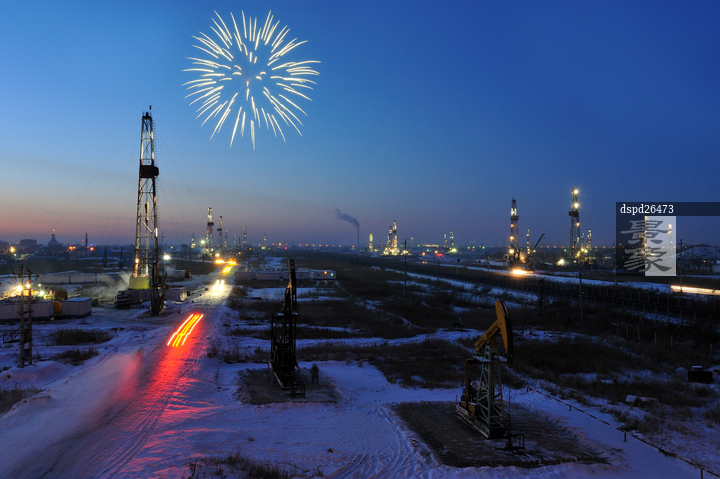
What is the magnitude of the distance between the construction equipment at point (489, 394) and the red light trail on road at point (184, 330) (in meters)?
19.1

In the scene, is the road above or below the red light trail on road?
above

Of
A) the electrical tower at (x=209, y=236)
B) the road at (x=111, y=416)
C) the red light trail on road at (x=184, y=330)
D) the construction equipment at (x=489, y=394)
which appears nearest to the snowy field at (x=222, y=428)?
the road at (x=111, y=416)

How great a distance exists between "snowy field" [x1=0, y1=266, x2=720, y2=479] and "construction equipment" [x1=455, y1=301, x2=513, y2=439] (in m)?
2.22

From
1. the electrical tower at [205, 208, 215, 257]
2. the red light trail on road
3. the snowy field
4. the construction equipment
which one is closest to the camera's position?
the snowy field

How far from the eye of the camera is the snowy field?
10.7m

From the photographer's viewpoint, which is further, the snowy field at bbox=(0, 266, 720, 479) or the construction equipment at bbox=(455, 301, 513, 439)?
the construction equipment at bbox=(455, 301, 513, 439)

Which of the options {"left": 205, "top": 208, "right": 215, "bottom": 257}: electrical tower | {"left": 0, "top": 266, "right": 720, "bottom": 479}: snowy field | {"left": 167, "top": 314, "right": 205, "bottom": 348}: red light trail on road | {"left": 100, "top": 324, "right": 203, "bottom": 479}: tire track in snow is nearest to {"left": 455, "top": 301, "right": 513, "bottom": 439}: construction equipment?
{"left": 0, "top": 266, "right": 720, "bottom": 479}: snowy field

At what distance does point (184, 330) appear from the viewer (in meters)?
30.7

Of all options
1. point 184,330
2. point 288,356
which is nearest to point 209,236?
point 184,330

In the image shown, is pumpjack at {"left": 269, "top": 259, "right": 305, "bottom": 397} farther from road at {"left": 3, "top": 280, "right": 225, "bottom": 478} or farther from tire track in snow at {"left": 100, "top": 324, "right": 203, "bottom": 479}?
tire track in snow at {"left": 100, "top": 324, "right": 203, "bottom": 479}

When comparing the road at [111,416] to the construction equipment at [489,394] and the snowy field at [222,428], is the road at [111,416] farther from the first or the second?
the construction equipment at [489,394]

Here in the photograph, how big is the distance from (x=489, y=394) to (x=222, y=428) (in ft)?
28.2

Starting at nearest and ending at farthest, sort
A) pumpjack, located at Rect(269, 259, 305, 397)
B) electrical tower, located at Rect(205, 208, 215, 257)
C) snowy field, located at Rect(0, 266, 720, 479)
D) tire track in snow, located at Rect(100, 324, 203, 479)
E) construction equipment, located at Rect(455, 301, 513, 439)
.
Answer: tire track in snow, located at Rect(100, 324, 203, 479) → snowy field, located at Rect(0, 266, 720, 479) → construction equipment, located at Rect(455, 301, 513, 439) → pumpjack, located at Rect(269, 259, 305, 397) → electrical tower, located at Rect(205, 208, 215, 257)

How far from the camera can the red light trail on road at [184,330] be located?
26.7m
